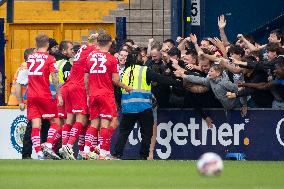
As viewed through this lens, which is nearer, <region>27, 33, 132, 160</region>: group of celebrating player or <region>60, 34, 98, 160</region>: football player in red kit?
<region>27, 33, 132, 160</region>: group of celebrating player

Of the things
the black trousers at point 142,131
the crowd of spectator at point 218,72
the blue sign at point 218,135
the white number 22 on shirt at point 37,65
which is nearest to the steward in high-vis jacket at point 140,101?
the black trousers at point 142,131

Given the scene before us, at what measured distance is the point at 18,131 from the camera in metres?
26.2

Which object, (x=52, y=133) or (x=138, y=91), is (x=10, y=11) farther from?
(x=52, y=133)

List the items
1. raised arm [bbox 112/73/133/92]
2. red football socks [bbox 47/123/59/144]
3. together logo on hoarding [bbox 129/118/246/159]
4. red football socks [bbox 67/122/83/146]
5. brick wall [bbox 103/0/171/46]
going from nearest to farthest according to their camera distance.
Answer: raised arm [bbox 112/73/133/92] < red football socks [bbox 47/123/59/144] < red football socks [bbox 67/122/83/146] < together logo on hoarding [bbox 129/118/246/159] < brick wall [bbox 103/0/171/46]

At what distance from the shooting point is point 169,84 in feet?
78.8

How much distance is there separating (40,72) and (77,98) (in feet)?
3.31

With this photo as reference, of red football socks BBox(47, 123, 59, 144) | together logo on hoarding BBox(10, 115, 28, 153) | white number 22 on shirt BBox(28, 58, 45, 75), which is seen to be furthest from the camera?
together logo on hoarding BBox(10, 115, 28, 153)

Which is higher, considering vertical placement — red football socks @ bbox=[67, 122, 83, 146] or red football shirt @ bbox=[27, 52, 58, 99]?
red football shirt @ bbox=[27, 52, 58, 99]

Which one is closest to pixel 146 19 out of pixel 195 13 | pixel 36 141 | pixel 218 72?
pixel 195 13

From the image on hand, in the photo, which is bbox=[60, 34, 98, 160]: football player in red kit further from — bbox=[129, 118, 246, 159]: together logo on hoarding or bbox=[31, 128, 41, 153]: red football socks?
bbox=[129, 118, 246, 159]: together logo on hoarding

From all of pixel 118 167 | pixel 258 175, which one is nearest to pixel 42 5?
pixel 118 167

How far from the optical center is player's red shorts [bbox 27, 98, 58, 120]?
23.5 m

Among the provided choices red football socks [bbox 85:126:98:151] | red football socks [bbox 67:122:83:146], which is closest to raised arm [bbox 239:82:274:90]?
red football socks [bbox 85:126:98:151]

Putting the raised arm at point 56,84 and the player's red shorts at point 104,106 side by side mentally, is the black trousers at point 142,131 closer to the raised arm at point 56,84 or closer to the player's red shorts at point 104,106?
the player's red shorts at point 104,106
